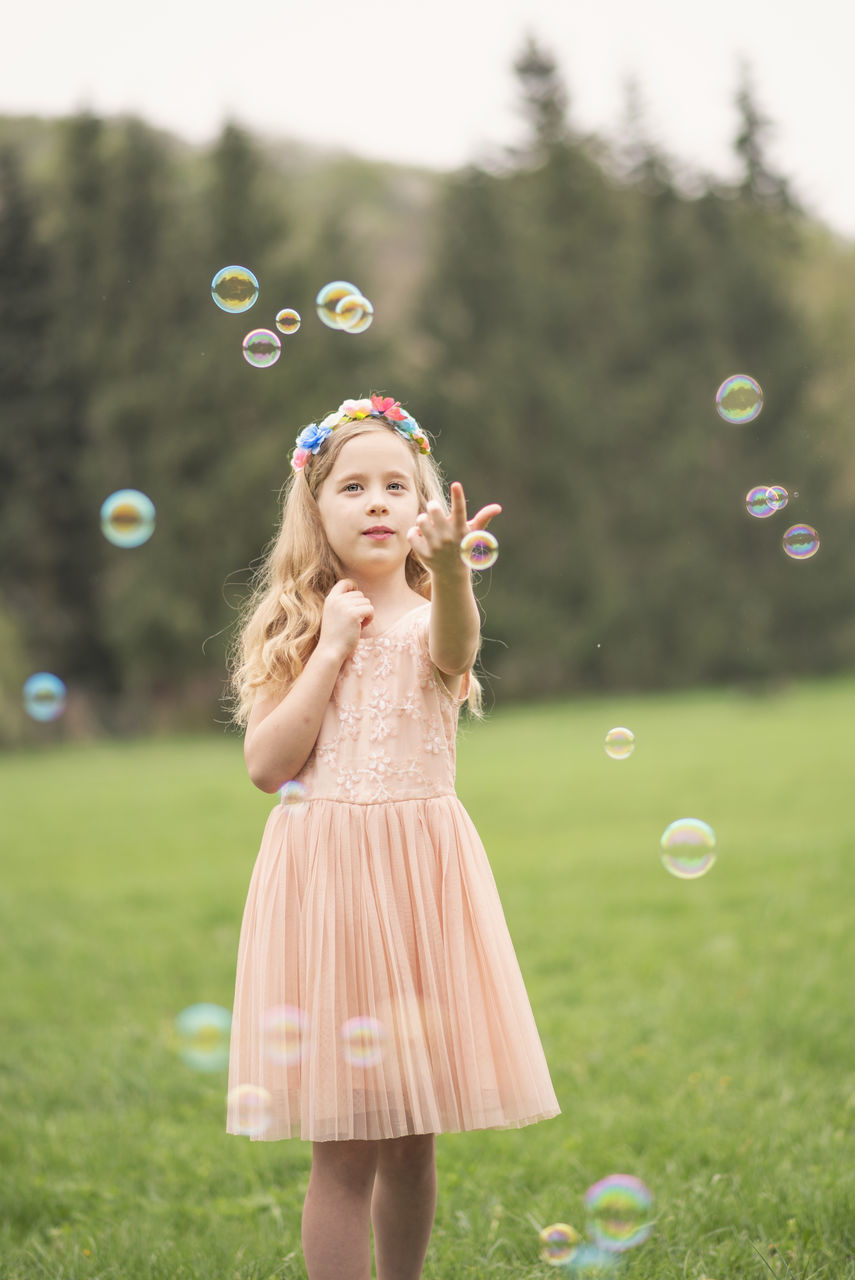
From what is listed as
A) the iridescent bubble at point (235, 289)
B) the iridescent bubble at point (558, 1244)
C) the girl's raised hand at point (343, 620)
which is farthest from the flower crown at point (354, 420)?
the iridescent bubble at point (558, 1244)

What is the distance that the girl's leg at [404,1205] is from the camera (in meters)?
2.41

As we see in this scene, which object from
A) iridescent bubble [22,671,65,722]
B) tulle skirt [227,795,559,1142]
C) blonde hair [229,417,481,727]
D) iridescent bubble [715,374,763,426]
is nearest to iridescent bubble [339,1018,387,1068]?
tulle skirt [227,795,559,1142]

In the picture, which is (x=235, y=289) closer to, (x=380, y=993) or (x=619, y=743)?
(x=619, y=743)

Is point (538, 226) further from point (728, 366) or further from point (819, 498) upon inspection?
point (819, 498)

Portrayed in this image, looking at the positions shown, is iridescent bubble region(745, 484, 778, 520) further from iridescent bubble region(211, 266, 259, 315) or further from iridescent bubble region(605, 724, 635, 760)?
iridescent bubble region(211, 266, 259, 315)

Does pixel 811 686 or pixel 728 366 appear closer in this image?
pixel 811 686

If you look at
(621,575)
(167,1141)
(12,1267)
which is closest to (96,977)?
(167,1141)

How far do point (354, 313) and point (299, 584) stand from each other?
0.88 metres

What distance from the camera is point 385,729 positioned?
2.40 m

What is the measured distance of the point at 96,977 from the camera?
19.7ft

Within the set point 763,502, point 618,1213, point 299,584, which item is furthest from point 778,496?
point 618,1213

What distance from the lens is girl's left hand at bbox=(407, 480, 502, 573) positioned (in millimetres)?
2184

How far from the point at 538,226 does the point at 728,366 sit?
18.7ft

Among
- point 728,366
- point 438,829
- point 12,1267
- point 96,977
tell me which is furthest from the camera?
point 728,366
